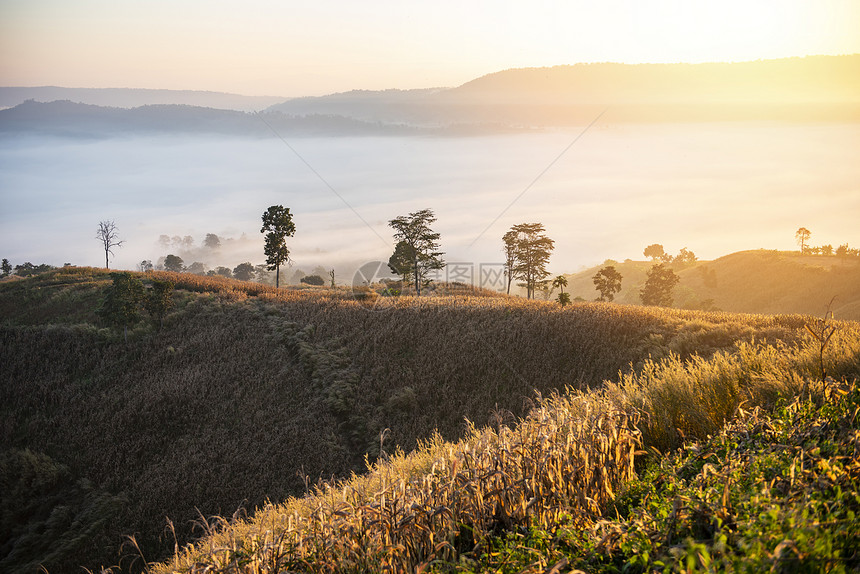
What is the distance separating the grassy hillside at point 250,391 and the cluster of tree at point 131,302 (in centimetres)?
88

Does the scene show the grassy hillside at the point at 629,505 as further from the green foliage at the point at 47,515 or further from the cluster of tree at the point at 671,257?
the cluster of tree at the point at 671,257

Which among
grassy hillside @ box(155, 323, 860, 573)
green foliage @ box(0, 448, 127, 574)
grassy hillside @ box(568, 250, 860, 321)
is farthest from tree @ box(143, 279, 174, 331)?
grassy hillside @ box(568, 250, 860, 321)

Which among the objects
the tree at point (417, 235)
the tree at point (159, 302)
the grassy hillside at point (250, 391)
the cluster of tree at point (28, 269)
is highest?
the tree at point (417, 235)

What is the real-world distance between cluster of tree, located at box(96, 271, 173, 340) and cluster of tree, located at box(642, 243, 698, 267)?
96.7 meters

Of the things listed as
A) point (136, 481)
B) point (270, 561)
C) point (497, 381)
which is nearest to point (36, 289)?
point (136, 481)

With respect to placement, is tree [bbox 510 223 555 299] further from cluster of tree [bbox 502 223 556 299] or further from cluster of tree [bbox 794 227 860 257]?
cluster of tree [bbox 794 227 860 257]

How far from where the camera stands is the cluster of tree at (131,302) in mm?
31334

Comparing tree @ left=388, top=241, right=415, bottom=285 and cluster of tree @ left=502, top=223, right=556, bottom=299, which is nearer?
tree @ left=388, top=241, right=415, bottom=285

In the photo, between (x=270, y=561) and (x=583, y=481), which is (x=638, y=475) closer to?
(x=583, y=481)

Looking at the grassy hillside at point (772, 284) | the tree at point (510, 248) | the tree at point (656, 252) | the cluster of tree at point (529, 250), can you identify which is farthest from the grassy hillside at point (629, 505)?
the tree at point (656, 252)

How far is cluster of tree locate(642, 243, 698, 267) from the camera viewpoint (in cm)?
10081

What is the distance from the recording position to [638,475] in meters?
4.77

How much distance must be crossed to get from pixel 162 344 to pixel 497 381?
22987 millimetres

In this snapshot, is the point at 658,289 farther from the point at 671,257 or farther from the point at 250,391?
the point at 671,257
